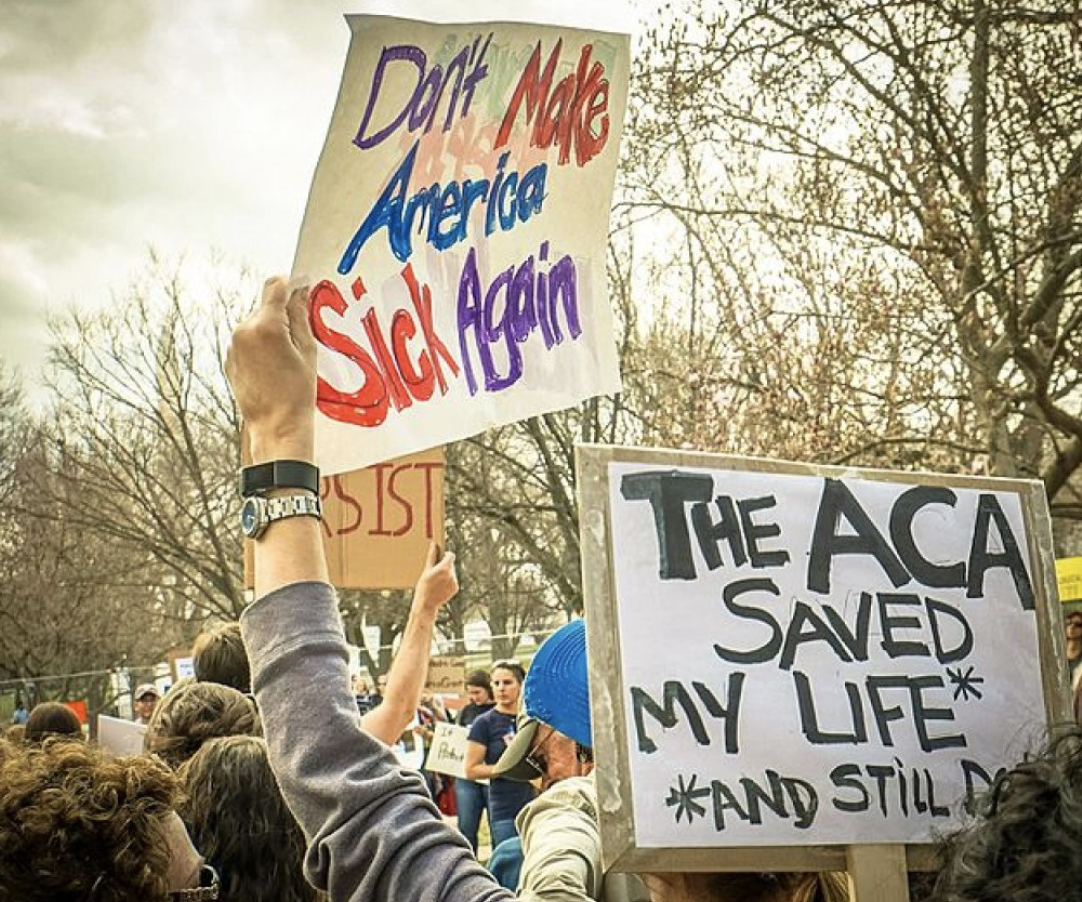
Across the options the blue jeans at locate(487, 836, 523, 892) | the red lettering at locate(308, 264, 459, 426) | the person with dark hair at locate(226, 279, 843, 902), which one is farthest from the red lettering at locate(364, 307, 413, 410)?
the blue jeans at locate(487, 836, 523, 892)

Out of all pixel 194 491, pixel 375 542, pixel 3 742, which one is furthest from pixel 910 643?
pixel 194 491

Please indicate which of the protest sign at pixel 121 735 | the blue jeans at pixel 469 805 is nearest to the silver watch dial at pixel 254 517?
the protest sign at pixel 121 735

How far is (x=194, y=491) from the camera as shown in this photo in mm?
33469

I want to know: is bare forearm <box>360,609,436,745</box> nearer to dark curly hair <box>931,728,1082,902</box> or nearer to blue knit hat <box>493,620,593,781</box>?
blue knit hat <box>493,620,593,781</box>

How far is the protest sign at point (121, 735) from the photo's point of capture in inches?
218

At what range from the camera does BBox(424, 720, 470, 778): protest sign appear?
1208 cm

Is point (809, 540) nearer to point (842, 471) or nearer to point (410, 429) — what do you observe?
point (842, 471)

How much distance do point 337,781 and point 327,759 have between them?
0.03 meters

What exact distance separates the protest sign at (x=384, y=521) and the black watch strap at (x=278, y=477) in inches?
106

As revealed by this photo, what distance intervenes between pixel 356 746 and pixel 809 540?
2.38 ft

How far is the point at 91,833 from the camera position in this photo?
6.77 feet

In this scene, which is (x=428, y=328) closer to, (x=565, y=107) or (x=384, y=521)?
(x=565, y=107)

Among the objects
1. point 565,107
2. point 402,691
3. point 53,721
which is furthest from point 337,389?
point 53,721

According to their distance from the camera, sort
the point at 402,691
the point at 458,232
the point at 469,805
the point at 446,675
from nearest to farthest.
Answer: the point at 402,691, the point at 458,232, the point at 469,805, the point at 446,675
